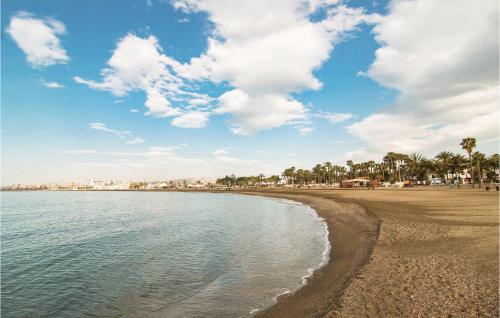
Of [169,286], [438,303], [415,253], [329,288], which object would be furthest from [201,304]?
[415,253]

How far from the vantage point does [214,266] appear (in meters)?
16.7

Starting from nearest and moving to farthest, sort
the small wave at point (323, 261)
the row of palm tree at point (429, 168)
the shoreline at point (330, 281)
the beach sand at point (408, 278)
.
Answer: the beach sand at point (408, 278), the shoreline at point (330, 281), the small wave at point (323, 261), the row of palm tree at point (429, 168)

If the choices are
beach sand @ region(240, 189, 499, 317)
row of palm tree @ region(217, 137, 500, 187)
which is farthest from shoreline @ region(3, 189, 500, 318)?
row of palm tree @ region(217, 137, 500, 187)

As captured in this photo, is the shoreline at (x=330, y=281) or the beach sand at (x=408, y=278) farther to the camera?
the shoreline at (x=330, y=281)

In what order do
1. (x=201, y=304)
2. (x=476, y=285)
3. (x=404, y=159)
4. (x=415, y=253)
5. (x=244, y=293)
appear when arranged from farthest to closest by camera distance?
1. (x=404, y=159)
2. (x=415, y=253)
3. (x=244, y=293)
4. (x=201, y=304)
5. (x=476, y=285)

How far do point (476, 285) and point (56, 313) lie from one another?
1495 cm

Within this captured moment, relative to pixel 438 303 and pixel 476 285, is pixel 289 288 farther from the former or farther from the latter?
pixel 476 285

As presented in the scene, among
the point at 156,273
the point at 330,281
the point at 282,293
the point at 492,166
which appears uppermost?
the point at 492,166

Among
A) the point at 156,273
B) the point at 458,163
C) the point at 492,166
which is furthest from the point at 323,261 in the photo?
the point at 492,166

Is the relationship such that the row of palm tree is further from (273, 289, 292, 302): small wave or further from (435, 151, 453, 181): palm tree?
(273, 289, 292, 302): small wave

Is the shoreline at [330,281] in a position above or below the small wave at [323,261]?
above

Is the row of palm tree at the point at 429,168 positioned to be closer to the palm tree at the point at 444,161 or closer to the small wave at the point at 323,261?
the palm tree at the point at 444,161

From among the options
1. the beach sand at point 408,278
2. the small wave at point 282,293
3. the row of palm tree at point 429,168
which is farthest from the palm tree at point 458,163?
the small wave at point 282,293

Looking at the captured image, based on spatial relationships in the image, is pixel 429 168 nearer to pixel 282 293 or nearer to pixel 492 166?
pixel 492 166
